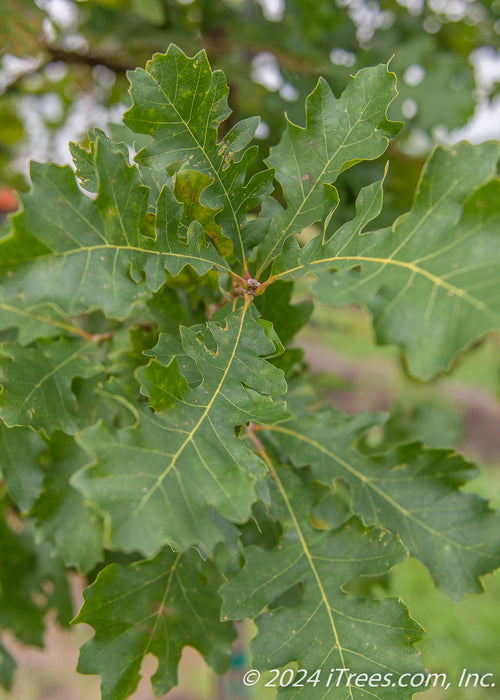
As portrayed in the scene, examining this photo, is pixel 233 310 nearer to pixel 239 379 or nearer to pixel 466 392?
pixel 239 379

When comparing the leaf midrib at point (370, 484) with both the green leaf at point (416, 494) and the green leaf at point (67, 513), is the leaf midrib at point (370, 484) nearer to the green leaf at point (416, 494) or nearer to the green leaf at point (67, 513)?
the green leaf at point (416, 494)

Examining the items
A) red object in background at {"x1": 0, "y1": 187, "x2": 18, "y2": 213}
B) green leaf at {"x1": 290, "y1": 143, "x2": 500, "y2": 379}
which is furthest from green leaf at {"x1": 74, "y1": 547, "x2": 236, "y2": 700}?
red object in background at {"x1": 0, "y1": 187, "x2": 18, "y2": 213}

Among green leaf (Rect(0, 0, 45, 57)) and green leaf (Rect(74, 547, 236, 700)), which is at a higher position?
green leaf (Rect(0, 0, 45, 57))

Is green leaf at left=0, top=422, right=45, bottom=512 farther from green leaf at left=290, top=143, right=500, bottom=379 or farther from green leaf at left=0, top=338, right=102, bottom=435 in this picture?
green leaf at left=290, top=143, right=500, bottom=379

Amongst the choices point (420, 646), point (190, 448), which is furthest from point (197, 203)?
point (420, 646)


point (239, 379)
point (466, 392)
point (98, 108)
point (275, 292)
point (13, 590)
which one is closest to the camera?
point (239, 379)

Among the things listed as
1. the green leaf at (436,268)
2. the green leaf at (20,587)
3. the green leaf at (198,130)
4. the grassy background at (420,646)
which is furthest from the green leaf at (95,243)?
the grassy background at (420,646)

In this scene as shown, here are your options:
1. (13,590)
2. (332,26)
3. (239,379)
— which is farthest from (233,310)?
(332,26)
